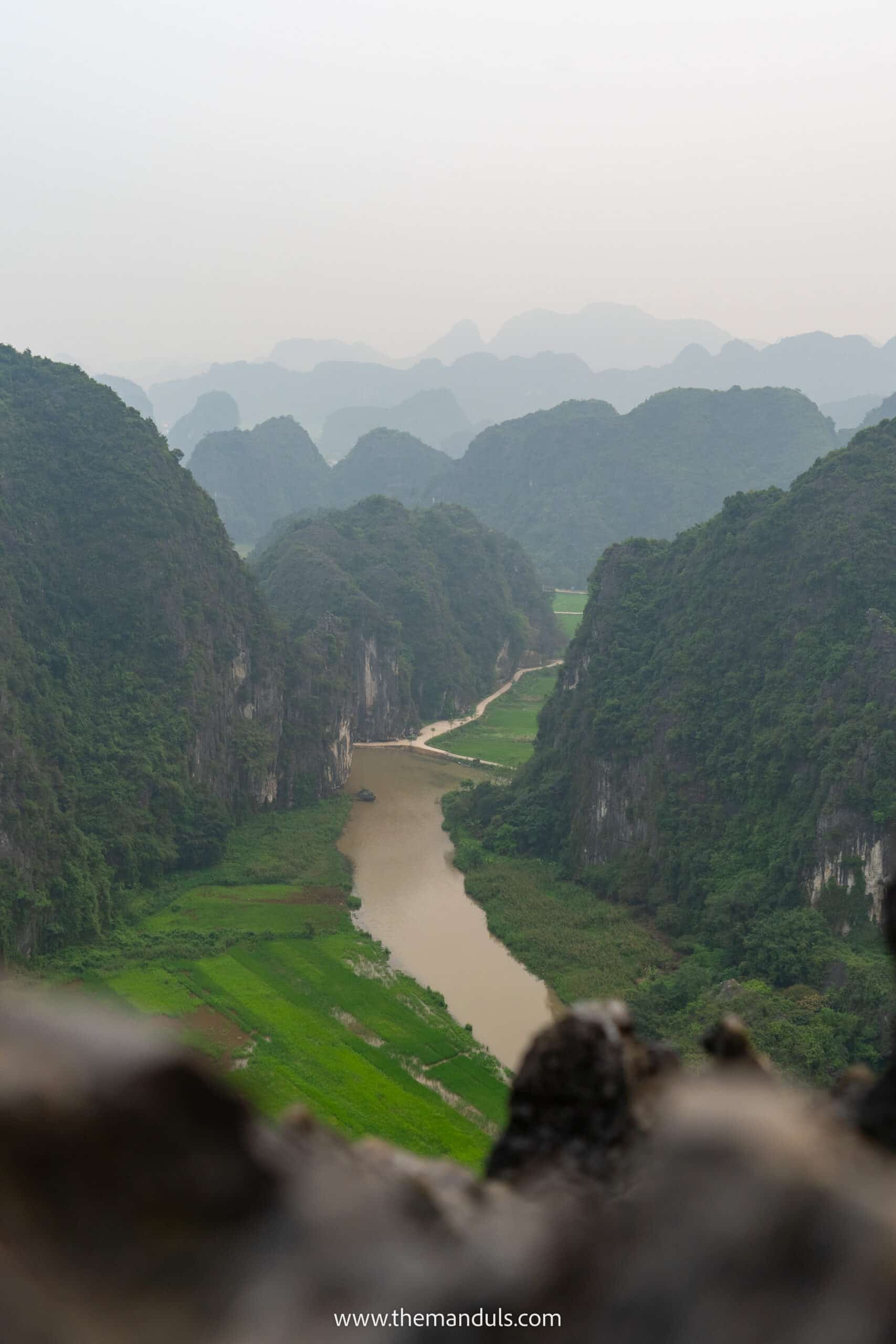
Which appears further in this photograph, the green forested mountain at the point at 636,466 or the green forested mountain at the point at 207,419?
the green forested mountain at the point at 207,419

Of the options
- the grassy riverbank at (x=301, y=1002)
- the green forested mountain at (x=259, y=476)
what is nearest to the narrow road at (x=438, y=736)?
the grassy riverbank at (x=301, y=1002)

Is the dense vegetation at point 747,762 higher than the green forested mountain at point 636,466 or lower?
lower

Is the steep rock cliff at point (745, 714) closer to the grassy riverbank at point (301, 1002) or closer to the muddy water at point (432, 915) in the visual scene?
the muddy water at point (432, 915)

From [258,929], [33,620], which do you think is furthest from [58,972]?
[33,620]

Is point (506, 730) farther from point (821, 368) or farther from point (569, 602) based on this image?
point (821, 368)

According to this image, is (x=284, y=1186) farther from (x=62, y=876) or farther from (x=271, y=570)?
(x=271, y=570)

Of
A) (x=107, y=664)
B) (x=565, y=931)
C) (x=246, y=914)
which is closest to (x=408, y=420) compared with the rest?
(x=107, y=664)
